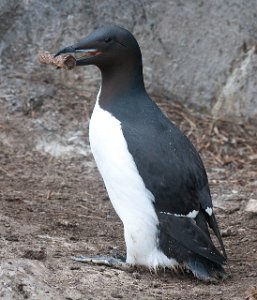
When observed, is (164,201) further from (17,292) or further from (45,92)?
(45,92)

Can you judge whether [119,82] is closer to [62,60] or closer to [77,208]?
[62,60]

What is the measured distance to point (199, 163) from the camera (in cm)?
620

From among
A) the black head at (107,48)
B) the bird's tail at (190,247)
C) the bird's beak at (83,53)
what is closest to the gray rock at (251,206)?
the bird's tail at (190,247)

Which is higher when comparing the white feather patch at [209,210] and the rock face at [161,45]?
the rock face at [161,45]

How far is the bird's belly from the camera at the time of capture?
5945 mm

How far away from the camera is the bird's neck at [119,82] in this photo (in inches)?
251

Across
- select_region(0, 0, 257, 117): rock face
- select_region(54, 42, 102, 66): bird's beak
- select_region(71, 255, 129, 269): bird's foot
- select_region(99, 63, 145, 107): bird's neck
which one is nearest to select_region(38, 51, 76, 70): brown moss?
select_region(54, 42, 102, 66): bird's beak

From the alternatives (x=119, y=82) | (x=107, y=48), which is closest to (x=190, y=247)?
(x=119, y=82)

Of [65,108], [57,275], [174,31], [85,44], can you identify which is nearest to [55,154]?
[65,108]

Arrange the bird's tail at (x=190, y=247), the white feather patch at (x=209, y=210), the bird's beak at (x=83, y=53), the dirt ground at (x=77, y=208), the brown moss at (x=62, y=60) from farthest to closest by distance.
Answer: the brown moss at (x=62, y=60), the bird's beak at (x=83, y=53), the white feather patch at (x=209, y=210), the bird's tail at (x=190, y=247), the dirt ground at (x=77, y=208)

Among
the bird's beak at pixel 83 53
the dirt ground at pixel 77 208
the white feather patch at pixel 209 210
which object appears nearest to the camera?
the dirt ground at pixel 77 208

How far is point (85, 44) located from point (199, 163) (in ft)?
3.72

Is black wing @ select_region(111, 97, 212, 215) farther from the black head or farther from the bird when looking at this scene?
the black head

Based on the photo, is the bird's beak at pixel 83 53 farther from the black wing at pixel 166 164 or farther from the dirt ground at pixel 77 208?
the dirt ground at pixel 77 208
